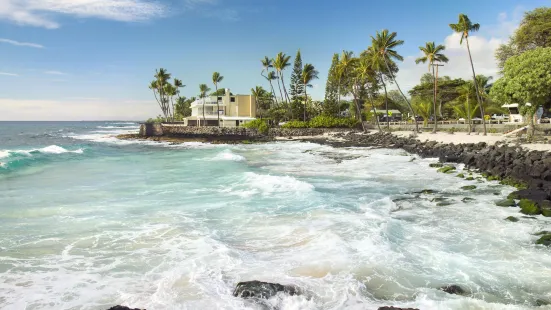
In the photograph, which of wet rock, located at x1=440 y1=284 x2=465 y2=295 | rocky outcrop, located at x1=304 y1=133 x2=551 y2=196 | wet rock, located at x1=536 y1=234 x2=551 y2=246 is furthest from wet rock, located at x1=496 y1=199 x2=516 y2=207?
wet rock, located at x1=440 y1=284 x2=465 y2=295

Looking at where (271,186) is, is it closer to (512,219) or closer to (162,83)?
(512,219)

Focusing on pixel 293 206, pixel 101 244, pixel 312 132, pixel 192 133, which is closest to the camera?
pixel 101 244

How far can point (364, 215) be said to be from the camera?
11.5m

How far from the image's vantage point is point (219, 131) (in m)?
60.8

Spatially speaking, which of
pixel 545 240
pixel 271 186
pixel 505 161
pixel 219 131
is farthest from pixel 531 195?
pixel 219 131

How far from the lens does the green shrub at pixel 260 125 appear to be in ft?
184

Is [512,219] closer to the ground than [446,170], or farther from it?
closer to the ground

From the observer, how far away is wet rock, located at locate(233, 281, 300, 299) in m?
6.35

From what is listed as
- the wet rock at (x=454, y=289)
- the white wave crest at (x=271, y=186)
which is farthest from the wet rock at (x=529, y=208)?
the white wave crest at (x=271, y=186)

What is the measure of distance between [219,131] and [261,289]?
5541cm

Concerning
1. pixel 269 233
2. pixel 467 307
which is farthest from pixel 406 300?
pixel 269 233

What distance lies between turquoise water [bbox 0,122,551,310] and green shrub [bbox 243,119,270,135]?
1543 inches

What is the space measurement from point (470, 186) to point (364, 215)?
19.4 ft

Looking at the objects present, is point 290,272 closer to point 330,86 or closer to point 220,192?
point 220,192
